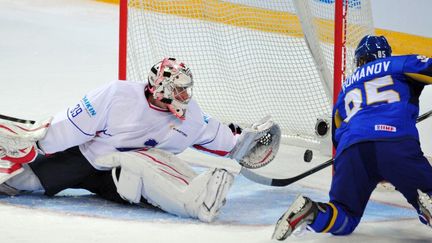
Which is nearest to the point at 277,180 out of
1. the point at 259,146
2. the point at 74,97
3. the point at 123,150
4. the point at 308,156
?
the point at 259,146

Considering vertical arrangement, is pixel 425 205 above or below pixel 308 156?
above

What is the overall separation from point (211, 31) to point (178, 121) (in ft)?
5.29

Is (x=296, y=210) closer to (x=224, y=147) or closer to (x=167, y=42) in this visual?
(x=224, y=147)

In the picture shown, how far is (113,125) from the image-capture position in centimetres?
424

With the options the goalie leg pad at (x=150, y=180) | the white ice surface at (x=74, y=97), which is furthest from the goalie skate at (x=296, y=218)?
the goalie leg pad at (x=150, y=180)

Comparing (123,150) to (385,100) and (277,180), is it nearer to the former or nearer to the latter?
(277,180)

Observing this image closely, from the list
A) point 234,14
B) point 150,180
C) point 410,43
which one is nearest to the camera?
point 150,180

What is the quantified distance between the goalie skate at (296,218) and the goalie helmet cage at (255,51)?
53.5 inches

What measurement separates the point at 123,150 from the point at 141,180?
19cm

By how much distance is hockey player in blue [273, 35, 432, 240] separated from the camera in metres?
3.77

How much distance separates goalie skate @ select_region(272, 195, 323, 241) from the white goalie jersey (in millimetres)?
859

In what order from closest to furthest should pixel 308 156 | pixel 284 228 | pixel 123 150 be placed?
pixel 284 228 → pixel 123 150 → pixel 308 156

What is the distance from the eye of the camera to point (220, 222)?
13.5 ft

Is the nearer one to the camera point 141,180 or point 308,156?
point 141,180
